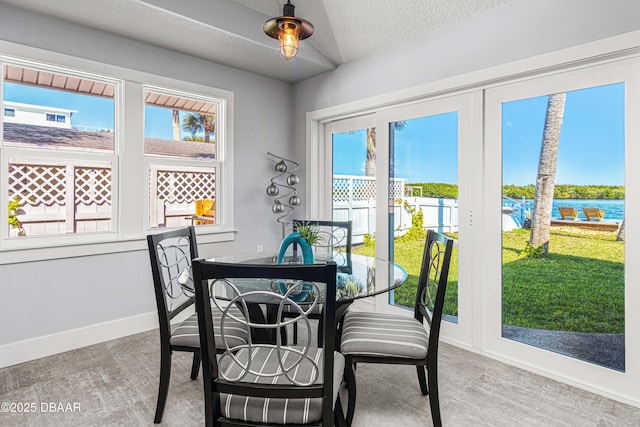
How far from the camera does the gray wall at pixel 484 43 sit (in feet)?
7.37

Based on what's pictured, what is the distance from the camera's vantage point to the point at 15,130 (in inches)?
108

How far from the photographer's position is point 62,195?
2963mm

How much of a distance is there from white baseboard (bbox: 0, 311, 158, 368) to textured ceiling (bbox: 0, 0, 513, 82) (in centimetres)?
241

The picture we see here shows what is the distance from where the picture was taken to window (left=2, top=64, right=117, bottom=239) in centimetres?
275

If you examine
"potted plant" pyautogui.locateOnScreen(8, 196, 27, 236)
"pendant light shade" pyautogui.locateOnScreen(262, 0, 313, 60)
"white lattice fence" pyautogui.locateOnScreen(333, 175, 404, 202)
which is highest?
"pendant light shade" pyautogui.locateOnScreen(262, 0, 313, 60)

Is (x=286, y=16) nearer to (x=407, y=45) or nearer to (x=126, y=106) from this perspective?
(x=407, y=45)

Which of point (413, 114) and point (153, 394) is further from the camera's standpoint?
point (413, 114)

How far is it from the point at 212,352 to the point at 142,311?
7.64ft

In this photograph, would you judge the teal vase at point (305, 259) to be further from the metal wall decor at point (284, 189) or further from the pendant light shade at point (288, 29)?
the metal wall decor at point (284, 189)

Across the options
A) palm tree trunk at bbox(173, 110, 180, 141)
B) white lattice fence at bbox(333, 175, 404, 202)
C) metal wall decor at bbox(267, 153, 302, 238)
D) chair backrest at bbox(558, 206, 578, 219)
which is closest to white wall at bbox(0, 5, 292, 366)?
metal wall decor at bbox(267, 153, 302, 238)

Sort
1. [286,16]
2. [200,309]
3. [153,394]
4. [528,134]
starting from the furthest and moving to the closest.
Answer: [528,134] → [153,394] → [286,16] → [200,309]

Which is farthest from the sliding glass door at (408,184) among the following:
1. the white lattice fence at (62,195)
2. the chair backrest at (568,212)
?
the white lattice fence at (62,195)

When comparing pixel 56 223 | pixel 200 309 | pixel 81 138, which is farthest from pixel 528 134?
pixel 56 223

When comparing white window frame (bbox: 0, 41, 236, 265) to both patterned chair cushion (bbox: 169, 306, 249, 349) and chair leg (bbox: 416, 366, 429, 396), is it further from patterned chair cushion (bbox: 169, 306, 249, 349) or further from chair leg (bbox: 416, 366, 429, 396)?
chair leg (bbox: 416, 366, 429, 396)
